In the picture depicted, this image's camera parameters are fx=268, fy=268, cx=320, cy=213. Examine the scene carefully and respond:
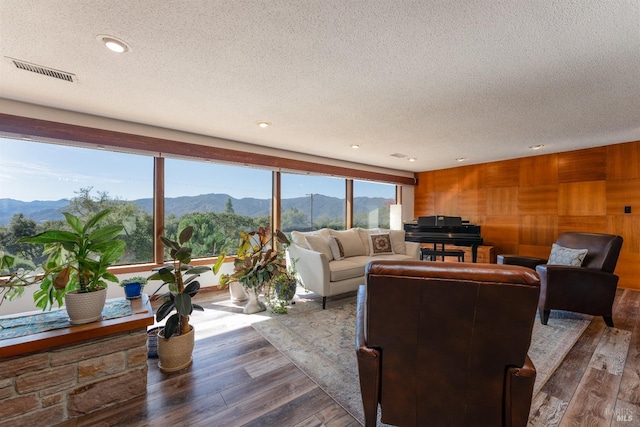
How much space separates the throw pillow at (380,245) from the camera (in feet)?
13.9

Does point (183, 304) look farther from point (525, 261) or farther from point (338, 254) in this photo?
point (525, 261)

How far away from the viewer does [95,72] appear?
2.13 meters

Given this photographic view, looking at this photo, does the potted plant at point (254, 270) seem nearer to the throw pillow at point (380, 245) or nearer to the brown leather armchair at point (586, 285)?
the throw pillow at point (380, 245)

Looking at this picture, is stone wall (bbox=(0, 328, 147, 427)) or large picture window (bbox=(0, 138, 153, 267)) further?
large picture window (bbox=(0, 138, 153, 267))

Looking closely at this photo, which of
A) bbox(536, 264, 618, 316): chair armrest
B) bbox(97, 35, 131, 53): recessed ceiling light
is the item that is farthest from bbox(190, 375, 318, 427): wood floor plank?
bbox(536, 264, 618, 316): chair armrest

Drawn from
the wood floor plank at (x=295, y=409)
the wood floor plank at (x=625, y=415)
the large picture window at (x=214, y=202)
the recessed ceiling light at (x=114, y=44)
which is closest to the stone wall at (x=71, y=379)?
the wood floor plank at (x=295, y=409)

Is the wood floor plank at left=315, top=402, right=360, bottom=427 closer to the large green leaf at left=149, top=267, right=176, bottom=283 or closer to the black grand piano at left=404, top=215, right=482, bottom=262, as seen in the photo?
the large green leaf at left=149, top=267, right=176, bottom=283

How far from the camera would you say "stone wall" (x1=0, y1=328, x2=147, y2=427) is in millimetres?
1400

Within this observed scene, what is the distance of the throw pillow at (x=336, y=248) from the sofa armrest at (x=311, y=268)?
48cm

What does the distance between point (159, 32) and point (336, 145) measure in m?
2.90

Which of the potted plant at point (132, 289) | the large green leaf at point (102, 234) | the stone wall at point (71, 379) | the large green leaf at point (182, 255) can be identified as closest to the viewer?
the stone wall at point (71, 379)

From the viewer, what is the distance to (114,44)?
5.76ft

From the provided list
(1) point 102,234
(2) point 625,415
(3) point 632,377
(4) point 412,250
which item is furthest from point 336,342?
(4) point 412,250

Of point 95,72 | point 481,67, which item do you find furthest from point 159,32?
point 481,67
